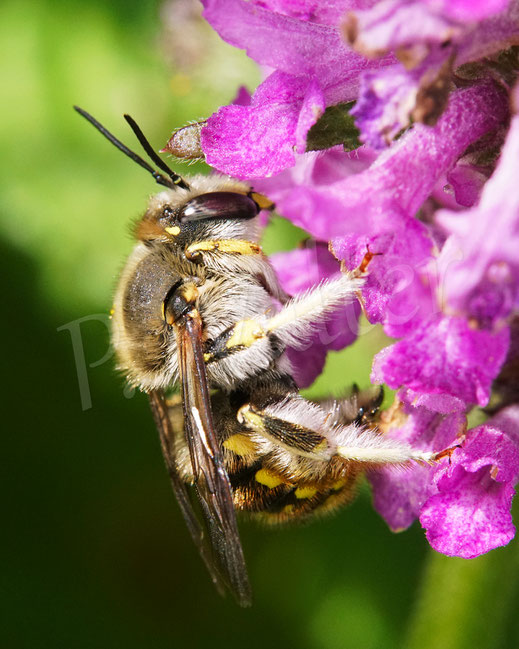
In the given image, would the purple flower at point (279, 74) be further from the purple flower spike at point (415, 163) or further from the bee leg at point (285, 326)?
the bee leg at point (285, 326)

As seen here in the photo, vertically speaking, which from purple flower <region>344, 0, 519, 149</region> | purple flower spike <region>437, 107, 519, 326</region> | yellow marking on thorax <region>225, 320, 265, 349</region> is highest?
purple flower <region>344, 0, 519, 149</region>

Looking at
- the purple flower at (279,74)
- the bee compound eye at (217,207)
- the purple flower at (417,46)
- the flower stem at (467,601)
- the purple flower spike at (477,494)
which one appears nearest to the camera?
the purple flower at (417,46)

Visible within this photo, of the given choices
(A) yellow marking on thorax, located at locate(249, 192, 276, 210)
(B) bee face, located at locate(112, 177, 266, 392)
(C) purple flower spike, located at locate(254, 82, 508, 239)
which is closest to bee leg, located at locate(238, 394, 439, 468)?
(B) bee face, located at locate(112, 177, 266, 392)

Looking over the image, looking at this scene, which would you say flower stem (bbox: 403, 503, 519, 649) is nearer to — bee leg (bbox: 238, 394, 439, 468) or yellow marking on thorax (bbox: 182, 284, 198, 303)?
bee leg (bbox: 238, 394, 439, 468)

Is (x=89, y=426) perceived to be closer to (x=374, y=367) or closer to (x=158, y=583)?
(x=158, y=583)

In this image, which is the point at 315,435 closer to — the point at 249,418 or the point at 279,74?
the point at 249,418

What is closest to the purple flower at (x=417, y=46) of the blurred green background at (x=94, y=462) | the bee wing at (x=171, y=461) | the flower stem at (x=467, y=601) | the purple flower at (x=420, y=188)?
the purple flower at (x=420, y=188)

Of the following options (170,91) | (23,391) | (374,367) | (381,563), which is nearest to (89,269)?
(23,391)
